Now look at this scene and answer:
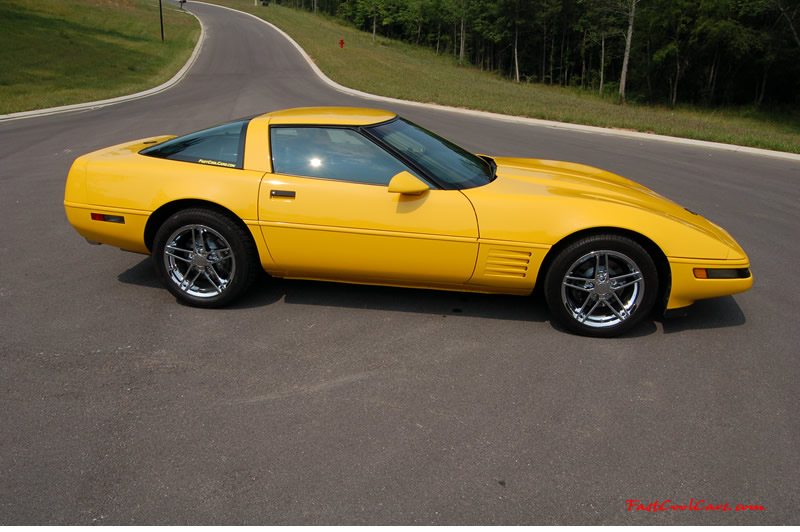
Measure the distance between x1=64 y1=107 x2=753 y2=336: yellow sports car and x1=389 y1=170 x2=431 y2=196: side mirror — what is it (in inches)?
0.4

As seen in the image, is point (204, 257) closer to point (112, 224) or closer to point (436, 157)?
point (112, 224)

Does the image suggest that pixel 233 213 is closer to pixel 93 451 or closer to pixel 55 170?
pixel 93 451

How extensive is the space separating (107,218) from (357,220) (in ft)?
6.15

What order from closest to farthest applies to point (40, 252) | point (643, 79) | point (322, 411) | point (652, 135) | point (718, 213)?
point (322, 411), point (40, 252), point (718, 213), point (652, 135), point (643, 79)

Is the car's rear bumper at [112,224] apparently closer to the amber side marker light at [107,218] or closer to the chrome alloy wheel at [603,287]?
the amber side marker light at [107,218]

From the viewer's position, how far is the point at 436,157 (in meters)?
4.18

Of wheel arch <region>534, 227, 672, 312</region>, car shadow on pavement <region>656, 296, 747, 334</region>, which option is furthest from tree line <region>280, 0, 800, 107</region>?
wheel arch <region>534, 227, 672, 312</region>

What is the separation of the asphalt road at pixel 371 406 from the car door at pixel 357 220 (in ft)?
1.24

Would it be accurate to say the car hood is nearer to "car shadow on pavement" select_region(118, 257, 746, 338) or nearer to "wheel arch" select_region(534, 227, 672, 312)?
"wheel arch" select_region(534, 227, 672, 312)

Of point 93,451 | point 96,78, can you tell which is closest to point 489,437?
point 93,451

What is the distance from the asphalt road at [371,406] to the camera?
2.32 m

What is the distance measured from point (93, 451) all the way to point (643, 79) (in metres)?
52.6

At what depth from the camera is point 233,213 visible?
389 cm

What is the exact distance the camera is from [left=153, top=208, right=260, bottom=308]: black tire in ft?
12.8
